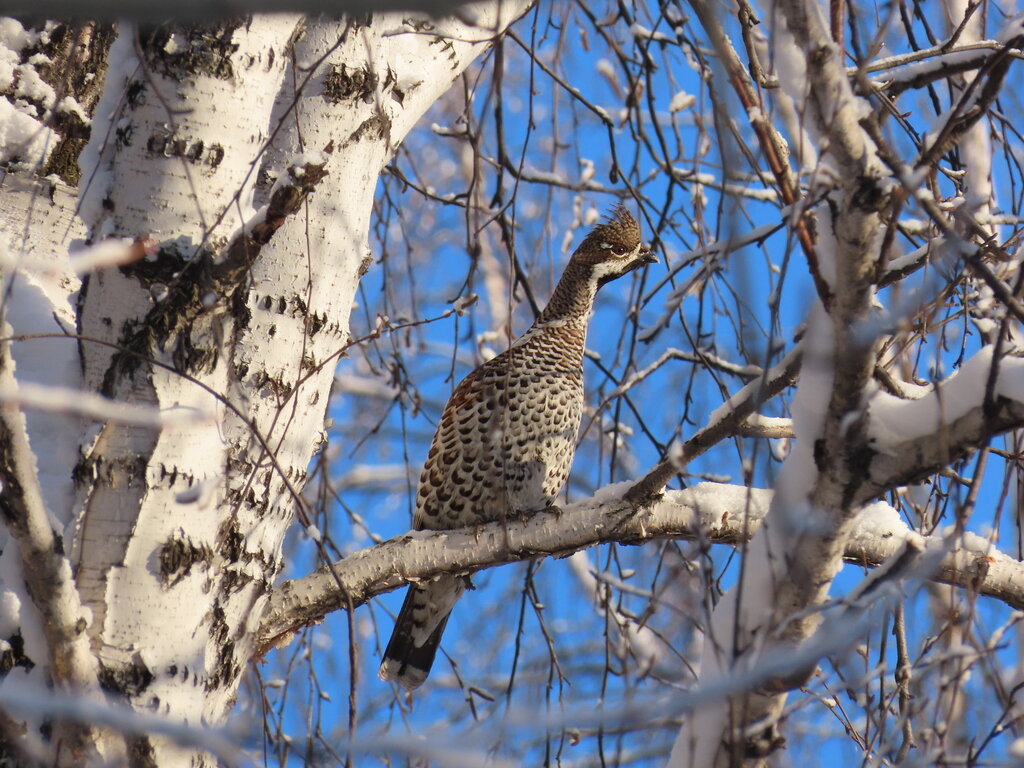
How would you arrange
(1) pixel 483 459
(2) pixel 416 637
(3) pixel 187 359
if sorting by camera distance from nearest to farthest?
(3) pixel 187 359 → (1) pixel 483 459 → (2) pixel 416 637

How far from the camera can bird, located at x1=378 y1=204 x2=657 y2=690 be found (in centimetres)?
367

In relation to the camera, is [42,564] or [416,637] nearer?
[42,564]

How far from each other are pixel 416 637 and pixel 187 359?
1950mm

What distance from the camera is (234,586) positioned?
2.09 meters

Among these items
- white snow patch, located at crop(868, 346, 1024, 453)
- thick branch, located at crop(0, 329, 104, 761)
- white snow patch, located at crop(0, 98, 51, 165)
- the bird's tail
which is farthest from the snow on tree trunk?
the bird's tail

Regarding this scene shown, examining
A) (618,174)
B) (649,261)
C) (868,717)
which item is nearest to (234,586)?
(868,717)

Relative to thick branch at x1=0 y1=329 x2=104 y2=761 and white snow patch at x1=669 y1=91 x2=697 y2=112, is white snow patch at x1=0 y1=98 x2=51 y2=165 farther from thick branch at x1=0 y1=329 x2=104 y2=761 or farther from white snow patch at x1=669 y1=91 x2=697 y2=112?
white snow patch at x1=669 y1=91 x2=697 y2=112

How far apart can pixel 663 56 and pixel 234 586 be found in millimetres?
2662

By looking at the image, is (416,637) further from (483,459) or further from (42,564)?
(42,564)

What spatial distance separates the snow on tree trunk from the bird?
1434 mm

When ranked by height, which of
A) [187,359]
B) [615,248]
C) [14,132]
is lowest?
[187,359]

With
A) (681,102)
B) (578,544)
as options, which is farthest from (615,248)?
(578,544)

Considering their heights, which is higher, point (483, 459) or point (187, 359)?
point (483, 459)

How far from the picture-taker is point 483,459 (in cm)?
357
